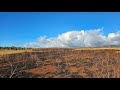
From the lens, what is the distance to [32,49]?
486 centimetres

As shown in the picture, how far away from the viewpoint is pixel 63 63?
475cm

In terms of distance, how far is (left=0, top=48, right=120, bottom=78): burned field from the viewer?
451 centimetres

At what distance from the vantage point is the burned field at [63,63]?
451cm

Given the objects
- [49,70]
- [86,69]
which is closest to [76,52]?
[86,69]
